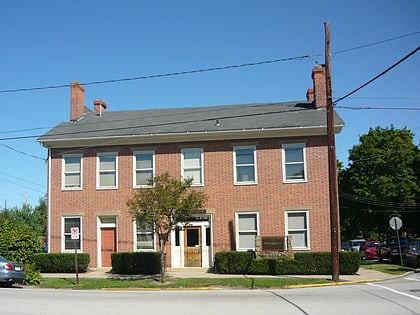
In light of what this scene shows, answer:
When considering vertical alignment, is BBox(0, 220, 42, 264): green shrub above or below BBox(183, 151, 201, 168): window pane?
below

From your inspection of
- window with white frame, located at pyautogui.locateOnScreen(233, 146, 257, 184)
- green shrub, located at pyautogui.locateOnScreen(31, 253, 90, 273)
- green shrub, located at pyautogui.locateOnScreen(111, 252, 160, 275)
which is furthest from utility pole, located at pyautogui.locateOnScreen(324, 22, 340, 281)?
green shrub, located at pyautogui.locateOnScreen(31, 253, 90, 273)

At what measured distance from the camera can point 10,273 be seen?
18375mm

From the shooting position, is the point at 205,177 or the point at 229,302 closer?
the point at 229,302

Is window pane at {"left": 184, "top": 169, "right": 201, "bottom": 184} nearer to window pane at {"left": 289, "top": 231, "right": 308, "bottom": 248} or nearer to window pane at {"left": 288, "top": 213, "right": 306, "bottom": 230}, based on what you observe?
window pane at {"left": 288, "top": 213, "right": 306, "bottom": 230}

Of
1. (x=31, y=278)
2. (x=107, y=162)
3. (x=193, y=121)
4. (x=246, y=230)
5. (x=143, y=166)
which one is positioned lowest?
(x=31, y=278)

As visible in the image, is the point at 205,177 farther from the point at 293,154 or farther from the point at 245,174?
the point at 293,154

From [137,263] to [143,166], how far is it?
5.23 metres

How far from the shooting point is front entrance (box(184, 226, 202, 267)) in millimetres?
25031

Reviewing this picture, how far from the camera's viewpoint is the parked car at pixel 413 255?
27.4m

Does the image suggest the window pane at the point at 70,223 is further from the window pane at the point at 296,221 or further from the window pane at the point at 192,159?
the window pane at the point at 296,221

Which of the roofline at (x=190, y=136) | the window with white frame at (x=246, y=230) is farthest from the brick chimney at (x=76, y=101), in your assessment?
the window with white frame at (x=246, y=230)

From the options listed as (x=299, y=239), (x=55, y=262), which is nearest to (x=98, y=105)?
(x=55, y=262)

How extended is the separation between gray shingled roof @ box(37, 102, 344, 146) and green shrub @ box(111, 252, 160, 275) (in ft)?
20.2

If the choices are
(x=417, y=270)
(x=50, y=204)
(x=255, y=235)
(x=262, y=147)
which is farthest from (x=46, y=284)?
(x=417, y=270)
